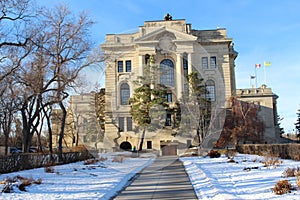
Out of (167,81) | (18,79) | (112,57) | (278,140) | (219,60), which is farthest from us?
(278,140)

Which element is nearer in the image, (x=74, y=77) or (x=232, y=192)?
(x=232, y=192)

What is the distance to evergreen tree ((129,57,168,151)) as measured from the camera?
1767 inches

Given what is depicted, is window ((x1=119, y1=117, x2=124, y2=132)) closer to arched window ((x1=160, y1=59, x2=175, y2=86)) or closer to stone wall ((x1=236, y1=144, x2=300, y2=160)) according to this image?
arched window ((x1=160, y1=59, x2=175, y2=86))

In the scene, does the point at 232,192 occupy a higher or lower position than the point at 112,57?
lower

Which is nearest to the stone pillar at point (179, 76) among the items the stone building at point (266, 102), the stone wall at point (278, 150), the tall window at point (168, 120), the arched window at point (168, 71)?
the arched window at point (168, 71)

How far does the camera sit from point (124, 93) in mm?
55469

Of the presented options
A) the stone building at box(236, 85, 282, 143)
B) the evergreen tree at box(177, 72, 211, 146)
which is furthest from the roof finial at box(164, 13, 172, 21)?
the stone building at box(236, 85, 282, 143)

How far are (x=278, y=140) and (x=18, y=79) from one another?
2183 inches

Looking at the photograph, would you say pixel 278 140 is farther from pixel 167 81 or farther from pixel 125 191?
pixel 125 191

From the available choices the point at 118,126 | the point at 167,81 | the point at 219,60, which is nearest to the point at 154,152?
the point at 118,126

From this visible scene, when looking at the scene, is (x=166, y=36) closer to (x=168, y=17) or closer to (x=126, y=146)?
(x=168, y=17)

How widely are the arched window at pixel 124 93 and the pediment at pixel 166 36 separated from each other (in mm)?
9163

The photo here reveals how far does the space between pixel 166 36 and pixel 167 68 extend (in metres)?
6.06

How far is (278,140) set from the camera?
69812 mm
